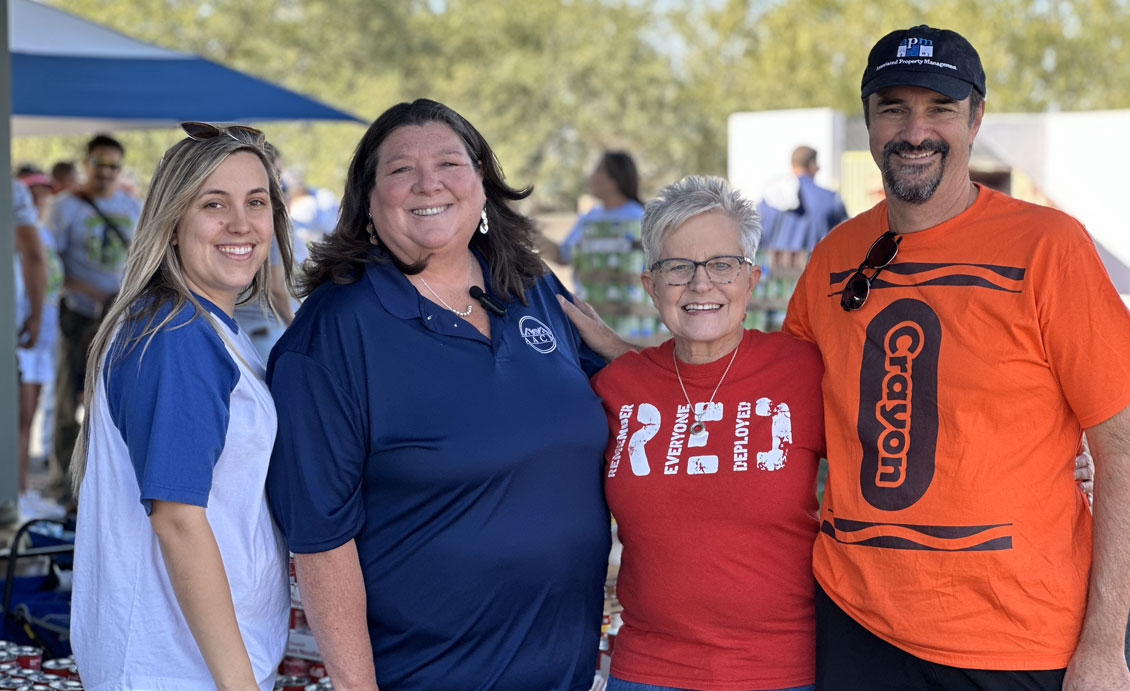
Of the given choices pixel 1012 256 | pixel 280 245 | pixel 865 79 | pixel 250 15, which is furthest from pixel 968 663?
pixel 250 15

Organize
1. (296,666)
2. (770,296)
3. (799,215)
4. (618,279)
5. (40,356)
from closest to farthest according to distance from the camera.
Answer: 1. (296,666)
2. (770,296)
3. (618,279)
4. (40,356)
5. (799,215)

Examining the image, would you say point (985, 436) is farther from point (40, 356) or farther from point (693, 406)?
point (40, 356)

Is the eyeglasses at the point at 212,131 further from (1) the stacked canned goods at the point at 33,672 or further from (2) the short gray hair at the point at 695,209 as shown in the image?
(1) the stacked canned goods at the point at 33,672

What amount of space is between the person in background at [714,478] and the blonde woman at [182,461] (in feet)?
2.70

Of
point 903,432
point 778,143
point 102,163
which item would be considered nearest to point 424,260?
point 903,432

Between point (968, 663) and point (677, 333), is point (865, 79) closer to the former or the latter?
point (677, 333)

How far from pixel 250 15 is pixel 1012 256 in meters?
29.5

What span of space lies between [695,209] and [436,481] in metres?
0.88

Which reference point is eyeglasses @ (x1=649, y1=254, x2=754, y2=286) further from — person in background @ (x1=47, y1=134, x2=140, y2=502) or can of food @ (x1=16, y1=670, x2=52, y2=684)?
person in background @ (x1=47, y1=134, x2=140, y2=502)

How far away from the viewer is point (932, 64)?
240 centimetres

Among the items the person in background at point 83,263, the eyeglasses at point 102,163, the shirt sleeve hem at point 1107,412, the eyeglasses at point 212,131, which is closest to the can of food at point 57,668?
the eyeglasses at point 212,131

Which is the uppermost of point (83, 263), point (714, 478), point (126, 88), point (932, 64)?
point (126, 88)

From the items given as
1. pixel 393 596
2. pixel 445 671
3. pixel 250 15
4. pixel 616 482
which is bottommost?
pixel 445 671

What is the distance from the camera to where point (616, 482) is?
2.64 m
